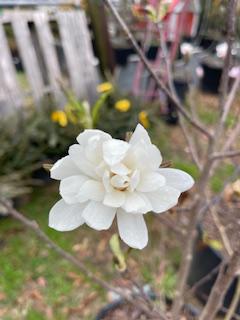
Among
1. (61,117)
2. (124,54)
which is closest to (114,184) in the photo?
(61,117)

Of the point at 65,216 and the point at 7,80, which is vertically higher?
the point at 65,216

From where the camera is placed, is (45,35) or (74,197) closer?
(74,197)

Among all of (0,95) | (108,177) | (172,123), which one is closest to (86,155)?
(108,177)

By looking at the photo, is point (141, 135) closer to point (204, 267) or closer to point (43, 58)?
point (204, 267)

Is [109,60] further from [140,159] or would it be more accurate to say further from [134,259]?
[140,159]

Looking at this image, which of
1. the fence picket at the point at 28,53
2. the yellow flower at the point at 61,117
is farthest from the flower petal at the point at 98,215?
the fence picket at the point at 28,53

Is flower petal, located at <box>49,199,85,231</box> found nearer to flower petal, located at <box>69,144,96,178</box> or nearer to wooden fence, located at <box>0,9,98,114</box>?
flower petal, located at <box>69,144,96,178</box>

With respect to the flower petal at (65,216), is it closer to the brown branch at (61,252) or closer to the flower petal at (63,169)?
the flower petal at (63,169)
